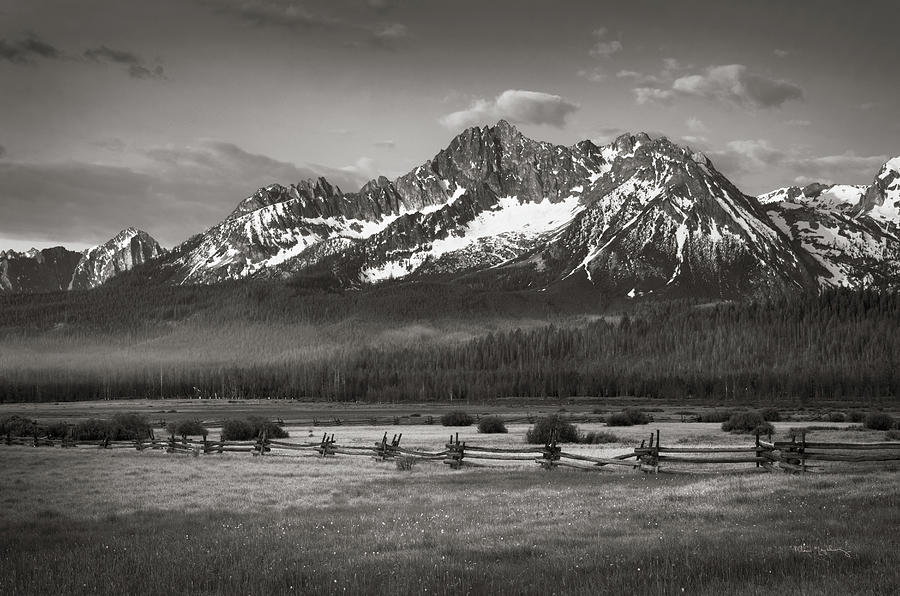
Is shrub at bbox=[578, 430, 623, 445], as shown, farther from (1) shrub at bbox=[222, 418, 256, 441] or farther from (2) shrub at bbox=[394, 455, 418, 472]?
(1) shrub at bbox=[222, 418, 256, 441]

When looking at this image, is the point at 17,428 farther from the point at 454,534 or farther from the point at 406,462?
the point at 454,534

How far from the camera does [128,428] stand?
70.2 m

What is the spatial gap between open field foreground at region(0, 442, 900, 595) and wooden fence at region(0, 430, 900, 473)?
1.91m

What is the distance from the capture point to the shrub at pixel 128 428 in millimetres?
65869

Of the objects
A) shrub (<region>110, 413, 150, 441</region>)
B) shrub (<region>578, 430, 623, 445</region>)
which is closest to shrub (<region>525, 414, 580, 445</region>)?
shrub (<region>578, 430, 623, 445</region>)

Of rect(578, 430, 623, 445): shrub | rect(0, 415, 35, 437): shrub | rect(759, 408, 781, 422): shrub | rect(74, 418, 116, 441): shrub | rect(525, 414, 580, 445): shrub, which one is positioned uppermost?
rect(525, 414, 580, 445): shrub

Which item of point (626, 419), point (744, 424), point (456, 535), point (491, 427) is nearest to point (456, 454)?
point (456, 535)

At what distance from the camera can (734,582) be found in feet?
46.0

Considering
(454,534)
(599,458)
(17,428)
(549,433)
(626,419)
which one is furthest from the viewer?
(626,419)

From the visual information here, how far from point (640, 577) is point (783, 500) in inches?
482

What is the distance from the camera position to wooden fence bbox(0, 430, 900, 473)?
3403 cm

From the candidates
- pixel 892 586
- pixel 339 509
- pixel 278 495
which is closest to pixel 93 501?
pixel 278 495

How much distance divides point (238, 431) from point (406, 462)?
2490cm

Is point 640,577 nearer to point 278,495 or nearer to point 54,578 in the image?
point 54,578
